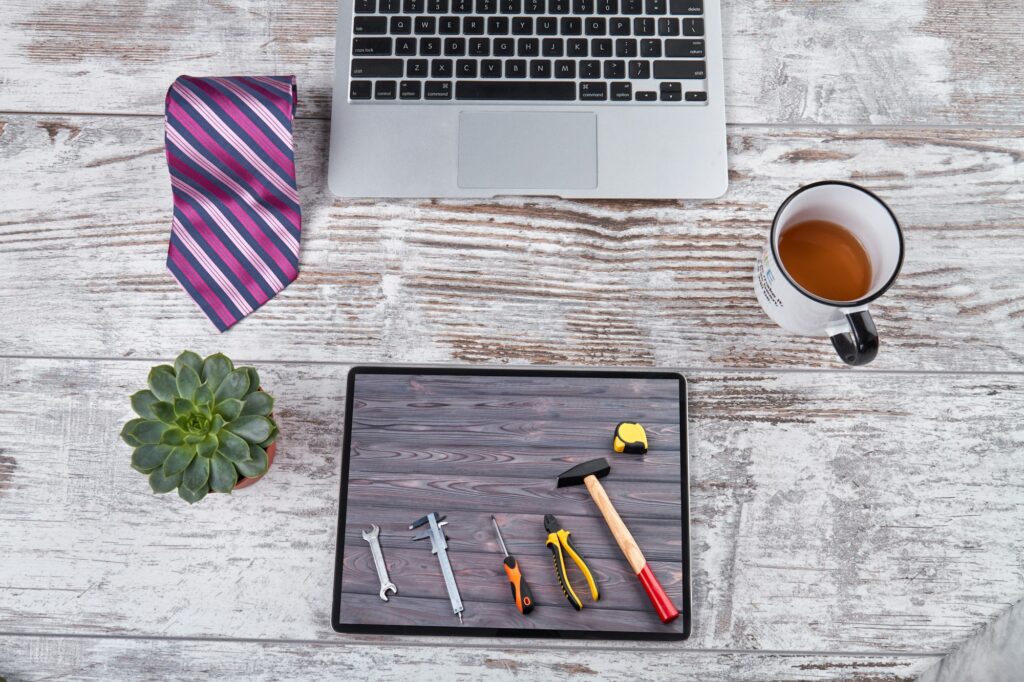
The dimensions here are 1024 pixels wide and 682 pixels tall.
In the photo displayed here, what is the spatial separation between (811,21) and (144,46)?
763 mm

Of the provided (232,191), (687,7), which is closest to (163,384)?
(232,191)

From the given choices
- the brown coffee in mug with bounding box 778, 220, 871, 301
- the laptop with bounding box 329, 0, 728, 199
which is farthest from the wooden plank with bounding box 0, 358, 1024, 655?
the laptop with bounding box 329, 0, 728, 199

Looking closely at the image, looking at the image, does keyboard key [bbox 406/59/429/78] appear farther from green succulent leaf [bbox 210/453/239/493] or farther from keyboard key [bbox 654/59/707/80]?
green succulent leaf [bbox 210/453/239/493]

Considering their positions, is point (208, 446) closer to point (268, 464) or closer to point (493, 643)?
point (268, 464)

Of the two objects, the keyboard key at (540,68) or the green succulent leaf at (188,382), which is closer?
the green succulent leaf at (188,382)

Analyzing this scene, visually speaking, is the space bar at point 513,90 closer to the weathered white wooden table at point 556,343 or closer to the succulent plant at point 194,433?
the weathered white wooden table at point 556,343

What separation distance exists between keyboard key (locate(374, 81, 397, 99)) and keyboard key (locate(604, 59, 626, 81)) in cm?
23

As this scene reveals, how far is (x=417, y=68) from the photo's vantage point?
2.61 ft

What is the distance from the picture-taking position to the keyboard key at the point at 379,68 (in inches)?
31.4

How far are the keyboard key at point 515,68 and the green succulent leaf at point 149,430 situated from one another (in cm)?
50

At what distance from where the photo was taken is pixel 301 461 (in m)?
0.76

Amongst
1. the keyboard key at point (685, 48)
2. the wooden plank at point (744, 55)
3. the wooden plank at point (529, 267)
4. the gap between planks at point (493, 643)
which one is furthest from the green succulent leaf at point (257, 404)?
the keyboard key at point (685, 48)

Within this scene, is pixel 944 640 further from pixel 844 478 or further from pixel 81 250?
pixel 81 250

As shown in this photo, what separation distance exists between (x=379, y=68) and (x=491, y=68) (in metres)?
0.12
